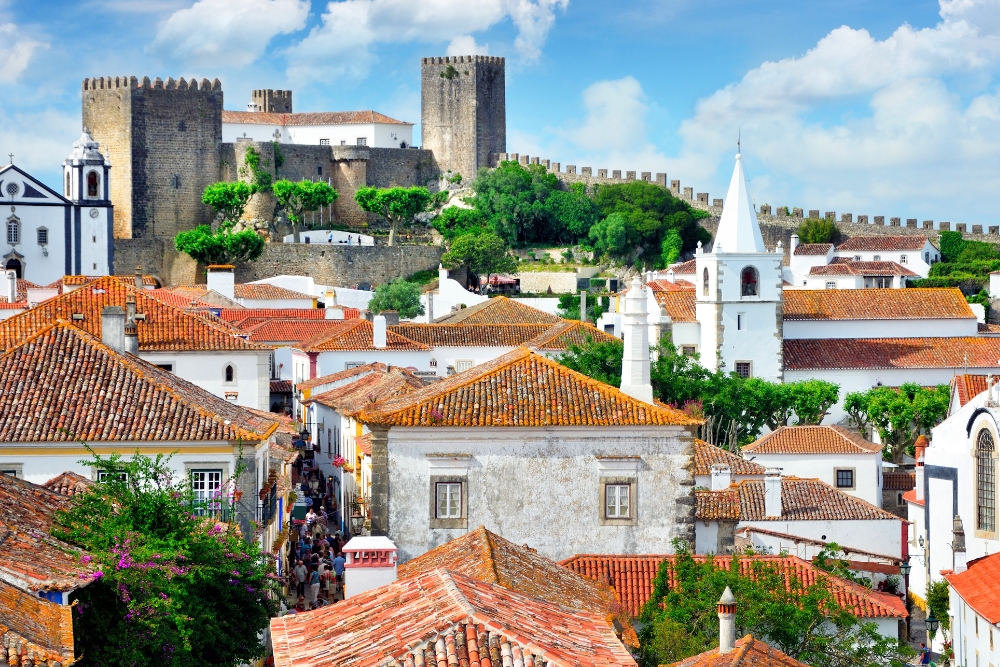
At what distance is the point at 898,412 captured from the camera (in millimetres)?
62688

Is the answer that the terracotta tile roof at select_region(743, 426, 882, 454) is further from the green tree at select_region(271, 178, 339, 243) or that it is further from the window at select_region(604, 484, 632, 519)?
the green tree at select_region(271, 178, 339, 243)

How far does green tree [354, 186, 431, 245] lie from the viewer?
108938 mm

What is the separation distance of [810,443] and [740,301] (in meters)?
16.7

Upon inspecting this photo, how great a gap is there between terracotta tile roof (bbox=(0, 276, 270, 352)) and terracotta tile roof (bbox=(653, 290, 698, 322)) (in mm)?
31269

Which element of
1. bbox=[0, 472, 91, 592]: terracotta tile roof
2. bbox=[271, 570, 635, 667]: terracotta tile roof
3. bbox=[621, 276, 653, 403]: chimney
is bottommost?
bbox=[271, 570, 635, 667]: terracotta tile roof

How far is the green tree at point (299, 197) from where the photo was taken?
4203 inches

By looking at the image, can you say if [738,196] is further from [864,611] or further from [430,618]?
[430,618]

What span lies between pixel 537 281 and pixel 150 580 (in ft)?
273

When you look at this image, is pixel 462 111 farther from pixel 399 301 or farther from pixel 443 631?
pixel 443 631

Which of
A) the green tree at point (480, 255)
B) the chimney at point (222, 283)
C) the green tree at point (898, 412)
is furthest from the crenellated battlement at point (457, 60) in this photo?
the green tree at point (898, 412)

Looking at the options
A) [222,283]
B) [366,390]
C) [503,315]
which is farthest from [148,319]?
[222,283]

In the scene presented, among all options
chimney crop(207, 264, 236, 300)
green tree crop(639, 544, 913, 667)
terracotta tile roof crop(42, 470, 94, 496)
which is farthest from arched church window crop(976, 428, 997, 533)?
chimney crop(207, 264, 236, 300)

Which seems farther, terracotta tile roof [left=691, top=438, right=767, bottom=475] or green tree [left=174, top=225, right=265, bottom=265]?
green tree [left=174, top=225, right=265, bottom=265]

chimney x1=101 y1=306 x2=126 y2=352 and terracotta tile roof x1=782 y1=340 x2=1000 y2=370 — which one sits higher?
chimney x1=101 y1=306 x2=126 y2=352
